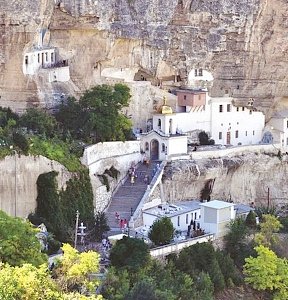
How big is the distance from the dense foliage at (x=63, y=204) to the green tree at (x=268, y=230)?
19.3ft

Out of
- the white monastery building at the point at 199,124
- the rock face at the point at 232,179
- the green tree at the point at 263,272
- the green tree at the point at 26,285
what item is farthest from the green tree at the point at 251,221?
the green tree at the point at 26,285

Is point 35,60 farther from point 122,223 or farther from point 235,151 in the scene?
point 235,151

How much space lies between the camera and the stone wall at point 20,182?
37.1 metres

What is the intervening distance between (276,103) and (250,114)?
128cm

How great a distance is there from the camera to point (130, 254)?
35406mm

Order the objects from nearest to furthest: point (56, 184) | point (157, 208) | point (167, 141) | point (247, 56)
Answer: point (56, 184)
point (157, 208)
point (167, 141)
point (247, 56)

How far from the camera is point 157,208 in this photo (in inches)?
1633

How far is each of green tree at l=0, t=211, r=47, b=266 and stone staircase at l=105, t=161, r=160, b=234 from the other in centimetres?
819

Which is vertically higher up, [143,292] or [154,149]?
[154,149]

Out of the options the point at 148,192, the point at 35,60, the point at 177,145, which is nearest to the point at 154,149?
the point at 177,145

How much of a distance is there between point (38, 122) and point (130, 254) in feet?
26.1

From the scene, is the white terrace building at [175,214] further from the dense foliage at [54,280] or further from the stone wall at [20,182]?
the dense foliage at [54,280]

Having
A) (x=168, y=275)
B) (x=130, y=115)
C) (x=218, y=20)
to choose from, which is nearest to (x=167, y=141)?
(x=130, y=115)

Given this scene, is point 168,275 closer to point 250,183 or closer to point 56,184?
point 56,184
